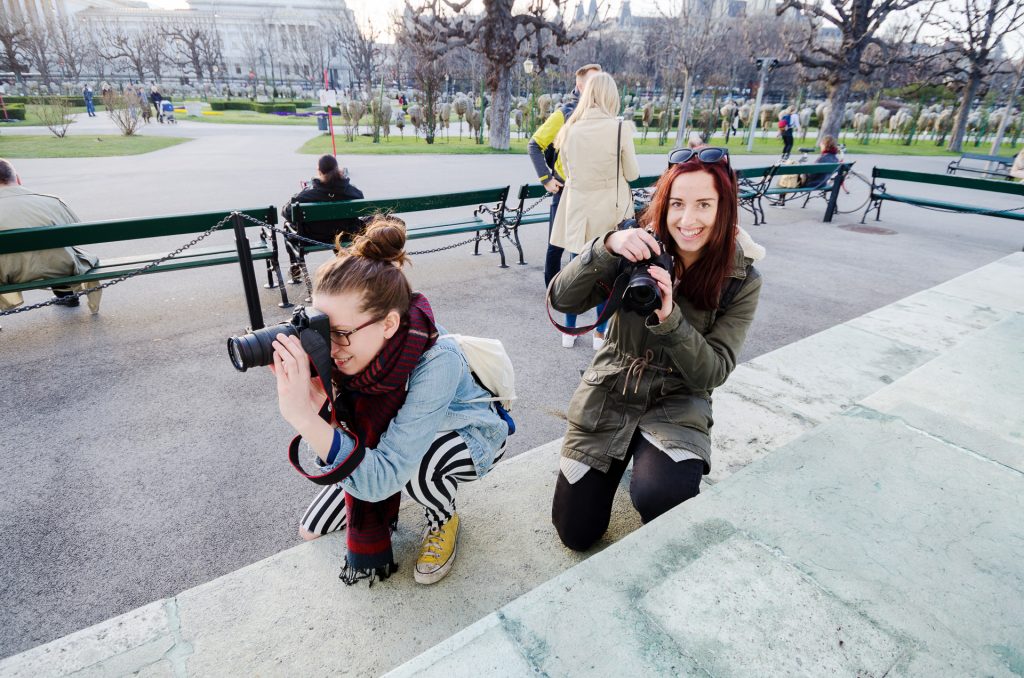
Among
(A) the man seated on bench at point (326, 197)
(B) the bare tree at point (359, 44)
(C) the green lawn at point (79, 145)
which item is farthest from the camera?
(B) the bare tree at point (359, 44)

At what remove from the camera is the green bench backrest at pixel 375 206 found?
538 centimetres

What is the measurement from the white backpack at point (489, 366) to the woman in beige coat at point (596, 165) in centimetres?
218

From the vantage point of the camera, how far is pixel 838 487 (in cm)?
196

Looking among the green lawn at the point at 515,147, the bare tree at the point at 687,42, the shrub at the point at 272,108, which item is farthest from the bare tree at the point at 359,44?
the bare tree at the point at 687,42

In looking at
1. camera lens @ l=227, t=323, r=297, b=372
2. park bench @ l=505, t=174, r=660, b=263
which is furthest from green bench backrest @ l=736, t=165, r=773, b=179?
camera lens @ l=227, t=323, r=297, b=372

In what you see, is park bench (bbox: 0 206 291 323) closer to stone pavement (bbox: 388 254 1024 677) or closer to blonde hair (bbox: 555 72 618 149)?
blonde hair (bbox: 555 72 618 149)

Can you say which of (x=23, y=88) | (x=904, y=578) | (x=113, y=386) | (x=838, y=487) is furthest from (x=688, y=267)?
(x=23, y=88)

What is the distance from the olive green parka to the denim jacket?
52cm

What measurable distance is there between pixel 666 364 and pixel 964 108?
29152mm

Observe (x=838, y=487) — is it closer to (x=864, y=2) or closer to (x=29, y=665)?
(x=29, y=665)

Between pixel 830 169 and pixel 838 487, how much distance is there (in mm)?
9846

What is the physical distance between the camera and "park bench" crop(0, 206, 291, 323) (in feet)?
13.9

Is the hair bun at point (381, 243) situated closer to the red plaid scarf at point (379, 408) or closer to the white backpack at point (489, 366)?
the red plaid scarf at point (379, 408)

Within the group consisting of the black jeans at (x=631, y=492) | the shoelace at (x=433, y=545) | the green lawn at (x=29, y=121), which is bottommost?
the shoelace at (x=433, y=545)
